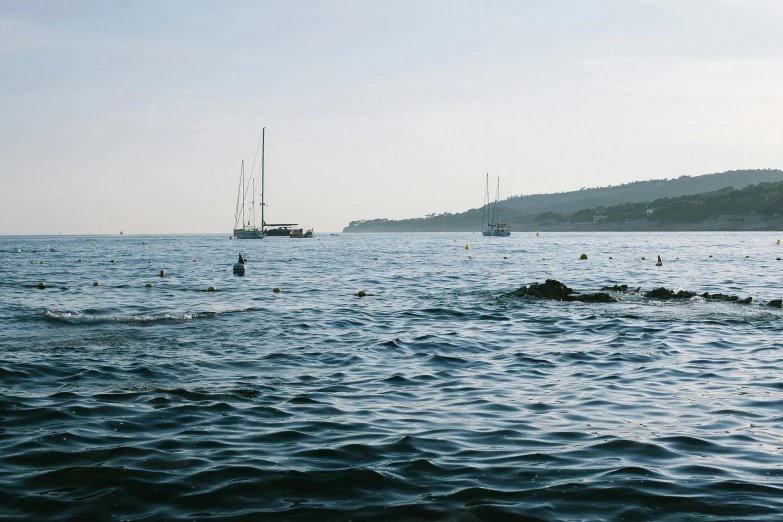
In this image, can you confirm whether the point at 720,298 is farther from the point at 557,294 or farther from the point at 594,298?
the point at 557,294

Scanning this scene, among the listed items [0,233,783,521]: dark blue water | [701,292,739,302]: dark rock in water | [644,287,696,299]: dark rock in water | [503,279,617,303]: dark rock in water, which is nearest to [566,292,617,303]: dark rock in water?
[503,279,617,303]: dark rock in water

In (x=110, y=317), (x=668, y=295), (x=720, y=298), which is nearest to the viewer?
(x=110, y=317)

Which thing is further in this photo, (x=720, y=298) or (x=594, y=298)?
(x=594, y=298)

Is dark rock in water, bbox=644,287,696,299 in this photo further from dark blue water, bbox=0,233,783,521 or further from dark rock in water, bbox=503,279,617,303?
dark blue water, bbox=0,233,783,521

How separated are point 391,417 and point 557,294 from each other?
1899cm

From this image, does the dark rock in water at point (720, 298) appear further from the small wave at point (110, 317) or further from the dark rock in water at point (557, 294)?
the small wave at point (110, 317)

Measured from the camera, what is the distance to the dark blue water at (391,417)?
6734mm

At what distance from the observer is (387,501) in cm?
670

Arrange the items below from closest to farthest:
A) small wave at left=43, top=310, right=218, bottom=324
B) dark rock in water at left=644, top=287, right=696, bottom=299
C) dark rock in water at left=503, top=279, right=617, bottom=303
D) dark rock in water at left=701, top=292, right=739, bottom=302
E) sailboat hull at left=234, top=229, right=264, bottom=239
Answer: small wave at left=43, top=310, right=218, bottom=324, dark rock in water at left=701, top=292, right=739, bottom=302, dark rock in water at left=503, top=279, right=617, bottom=303, dark rock in water at left=644, top=287, right=696, bottom=299, sailboat hull at left=234, top=229, right=264, bottom=239

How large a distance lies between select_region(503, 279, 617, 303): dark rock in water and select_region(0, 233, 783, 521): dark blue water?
15.3ft

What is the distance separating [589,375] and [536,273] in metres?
33.2

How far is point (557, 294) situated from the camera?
90.7 feet

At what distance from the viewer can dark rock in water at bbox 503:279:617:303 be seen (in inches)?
1038

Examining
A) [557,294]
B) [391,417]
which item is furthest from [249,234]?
[391,417]
